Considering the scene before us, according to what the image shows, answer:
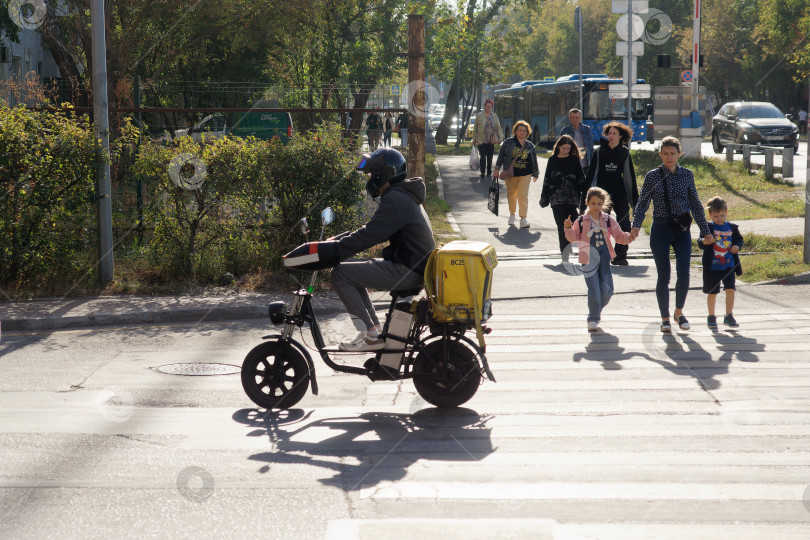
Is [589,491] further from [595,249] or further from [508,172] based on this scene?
[508,172]

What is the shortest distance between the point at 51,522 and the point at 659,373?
4.76 meters

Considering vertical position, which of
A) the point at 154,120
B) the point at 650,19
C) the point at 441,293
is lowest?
the point at 441,293

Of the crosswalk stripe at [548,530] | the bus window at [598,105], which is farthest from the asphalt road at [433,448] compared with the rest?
the bus window at [598,105]

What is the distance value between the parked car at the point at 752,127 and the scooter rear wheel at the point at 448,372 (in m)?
27.6

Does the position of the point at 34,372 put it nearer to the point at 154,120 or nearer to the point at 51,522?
the point at 51,522

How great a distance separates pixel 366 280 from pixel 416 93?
6941 millimetres

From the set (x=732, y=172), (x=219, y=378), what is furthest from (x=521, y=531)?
(x=732, y=172)

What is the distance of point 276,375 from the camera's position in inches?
273

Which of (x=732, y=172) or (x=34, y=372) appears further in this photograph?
(x=732, y=172)

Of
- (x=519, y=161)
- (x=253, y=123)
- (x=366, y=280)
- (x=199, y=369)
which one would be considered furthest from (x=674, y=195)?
(x=253, y=123)

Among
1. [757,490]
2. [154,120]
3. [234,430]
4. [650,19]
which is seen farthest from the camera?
[650,19]

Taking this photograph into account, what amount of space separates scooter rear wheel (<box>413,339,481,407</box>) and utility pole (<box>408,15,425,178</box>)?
6796 millimetres

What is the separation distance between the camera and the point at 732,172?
2400 centimetres

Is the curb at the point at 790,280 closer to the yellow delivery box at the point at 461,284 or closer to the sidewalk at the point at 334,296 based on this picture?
the sidewalk at the point at 334,296
